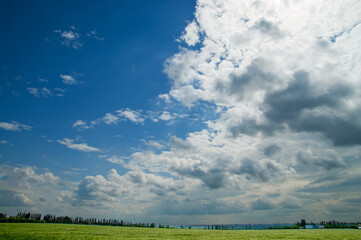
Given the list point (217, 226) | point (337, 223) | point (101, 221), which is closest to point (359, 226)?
point (337, 223)

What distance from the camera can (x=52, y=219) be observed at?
13925 centimetres

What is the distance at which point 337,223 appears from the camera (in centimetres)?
12638

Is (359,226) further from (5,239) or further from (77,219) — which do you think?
(77,219)

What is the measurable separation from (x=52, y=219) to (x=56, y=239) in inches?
5728

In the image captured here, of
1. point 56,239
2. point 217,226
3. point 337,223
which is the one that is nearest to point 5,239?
point 56,239

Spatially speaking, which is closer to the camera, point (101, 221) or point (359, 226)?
point (359, 226)

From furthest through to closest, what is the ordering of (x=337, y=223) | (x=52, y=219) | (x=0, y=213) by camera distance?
(x=52, y=219), (x=337, y=223), (x=0, y=213)

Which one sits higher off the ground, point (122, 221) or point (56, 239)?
point (56, 239)

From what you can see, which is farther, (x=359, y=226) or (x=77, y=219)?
(x=77, y=219)

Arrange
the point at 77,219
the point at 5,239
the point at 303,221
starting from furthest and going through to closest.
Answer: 1. the point at 77,219
2. the point at 303,221
3. the point at 5,239

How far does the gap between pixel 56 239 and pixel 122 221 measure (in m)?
163

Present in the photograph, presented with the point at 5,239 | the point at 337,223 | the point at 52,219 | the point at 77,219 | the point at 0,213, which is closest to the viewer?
the point at 5,239

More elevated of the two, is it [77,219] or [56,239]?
[56,239]

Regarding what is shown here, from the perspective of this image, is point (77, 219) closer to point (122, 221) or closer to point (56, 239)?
point (122, 221)
